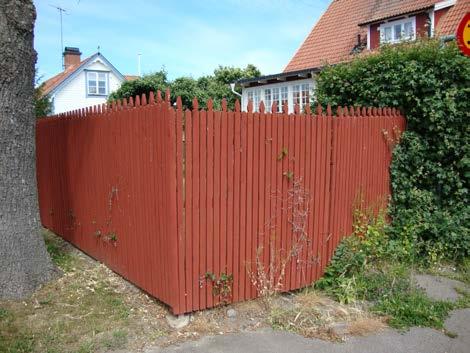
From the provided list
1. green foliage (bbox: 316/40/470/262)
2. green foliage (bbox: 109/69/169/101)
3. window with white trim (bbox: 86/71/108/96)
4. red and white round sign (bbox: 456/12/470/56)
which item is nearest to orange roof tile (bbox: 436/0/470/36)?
green foliage (bbox: 316/40/470/262)

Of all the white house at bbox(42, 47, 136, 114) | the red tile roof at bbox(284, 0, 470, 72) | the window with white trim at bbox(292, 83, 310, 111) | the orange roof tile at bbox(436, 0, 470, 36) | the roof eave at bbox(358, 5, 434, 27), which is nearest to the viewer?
the orange roof tile at bbox(436, 0, 470, 36)

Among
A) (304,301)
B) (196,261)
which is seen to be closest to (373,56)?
(304,301)

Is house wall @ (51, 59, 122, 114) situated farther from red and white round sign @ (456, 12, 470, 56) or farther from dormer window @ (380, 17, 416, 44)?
red and white round sign @ (456, 12, 470, 56)

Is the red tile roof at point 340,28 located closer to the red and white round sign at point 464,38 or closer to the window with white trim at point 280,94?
the window with white trim at point 280,94

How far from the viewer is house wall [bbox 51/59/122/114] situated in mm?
27164

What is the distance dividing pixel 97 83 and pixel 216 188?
85.9 ft

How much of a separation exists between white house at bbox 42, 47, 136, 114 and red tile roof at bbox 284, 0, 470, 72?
13.1 m

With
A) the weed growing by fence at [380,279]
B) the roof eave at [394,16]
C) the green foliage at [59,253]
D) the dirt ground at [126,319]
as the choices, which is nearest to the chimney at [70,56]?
the roof eave at [394,16]

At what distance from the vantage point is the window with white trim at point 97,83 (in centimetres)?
2816

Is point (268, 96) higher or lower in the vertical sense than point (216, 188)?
higher

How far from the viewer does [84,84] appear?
28000 mm

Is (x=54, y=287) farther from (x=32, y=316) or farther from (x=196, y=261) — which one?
(x=196, y=261)

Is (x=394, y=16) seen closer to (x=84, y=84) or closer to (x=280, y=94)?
(x=280, y=94)

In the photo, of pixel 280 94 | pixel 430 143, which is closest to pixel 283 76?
pixel 280 94
